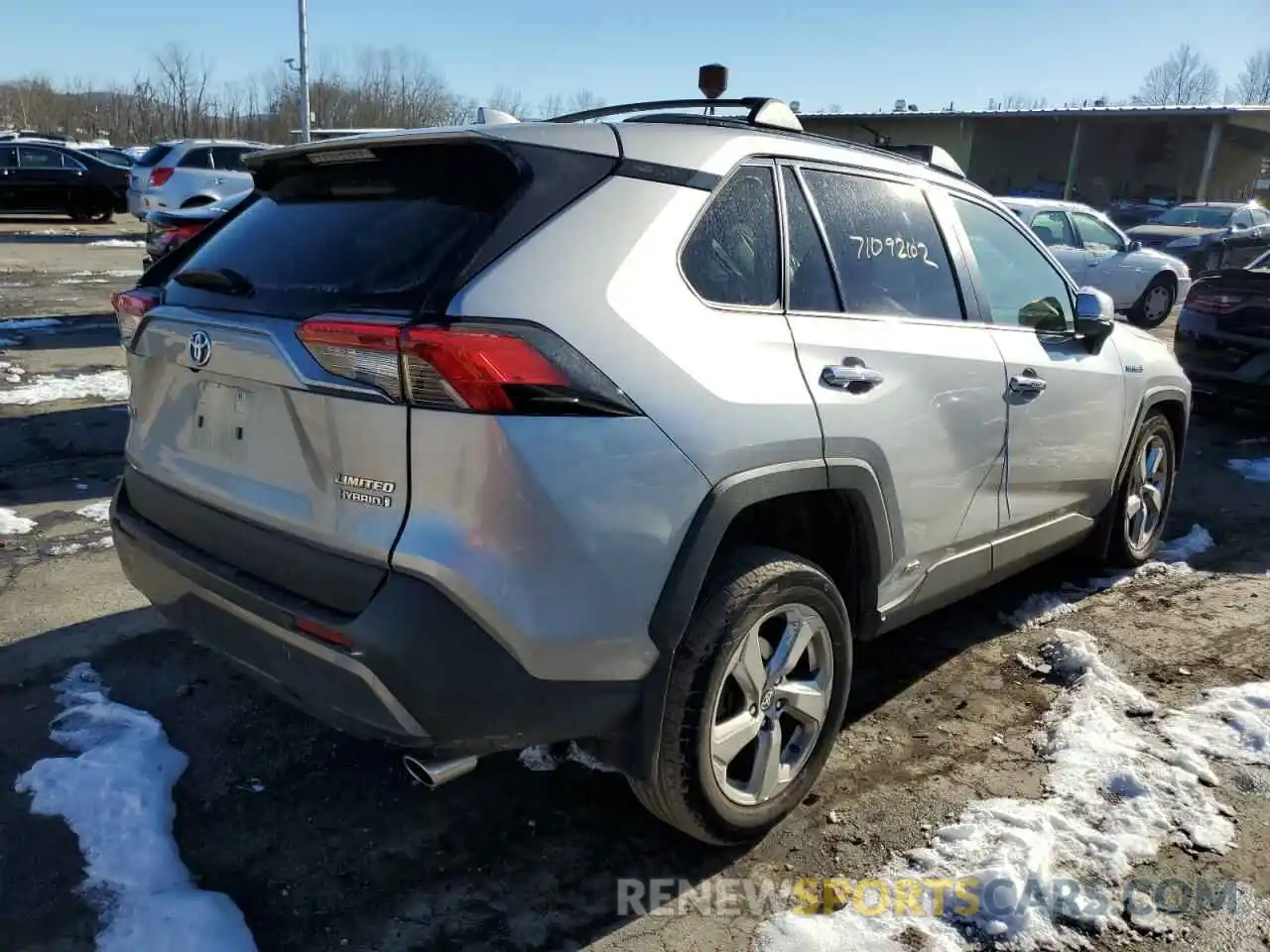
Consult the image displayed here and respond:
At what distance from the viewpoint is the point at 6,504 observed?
5039 millimetres

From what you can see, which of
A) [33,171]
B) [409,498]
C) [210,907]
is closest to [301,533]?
[409,498]

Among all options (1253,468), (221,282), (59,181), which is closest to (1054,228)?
(1253,468)

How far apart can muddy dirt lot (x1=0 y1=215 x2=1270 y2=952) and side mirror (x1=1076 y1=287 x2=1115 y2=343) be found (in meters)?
1.25

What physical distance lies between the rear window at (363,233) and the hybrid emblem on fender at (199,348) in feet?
0.30

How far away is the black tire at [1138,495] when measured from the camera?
4543 millimetres

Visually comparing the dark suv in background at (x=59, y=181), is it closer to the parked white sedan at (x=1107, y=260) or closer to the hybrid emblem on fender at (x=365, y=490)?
the parked white sedan at (x=1107, y=260)

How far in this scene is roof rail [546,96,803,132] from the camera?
2955 mm

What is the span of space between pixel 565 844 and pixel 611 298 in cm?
153

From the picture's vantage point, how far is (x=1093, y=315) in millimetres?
3947

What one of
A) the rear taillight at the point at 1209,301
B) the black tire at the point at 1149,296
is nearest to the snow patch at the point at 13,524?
the rear taillight at the point at 1209,301

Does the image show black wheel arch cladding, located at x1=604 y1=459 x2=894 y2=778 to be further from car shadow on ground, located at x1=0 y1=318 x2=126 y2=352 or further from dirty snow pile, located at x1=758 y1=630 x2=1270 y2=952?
car shadow on ground, located at x1=0 y1=318 x2=126 y2=352

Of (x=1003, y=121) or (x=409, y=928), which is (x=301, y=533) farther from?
(x=1003, y=121)

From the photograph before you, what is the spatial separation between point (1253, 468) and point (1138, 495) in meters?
2.82

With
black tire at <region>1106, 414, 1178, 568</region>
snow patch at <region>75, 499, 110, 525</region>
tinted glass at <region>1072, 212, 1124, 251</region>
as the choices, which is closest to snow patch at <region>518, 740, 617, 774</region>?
black tire at <region>1106, 414, 1178, 568</region>
